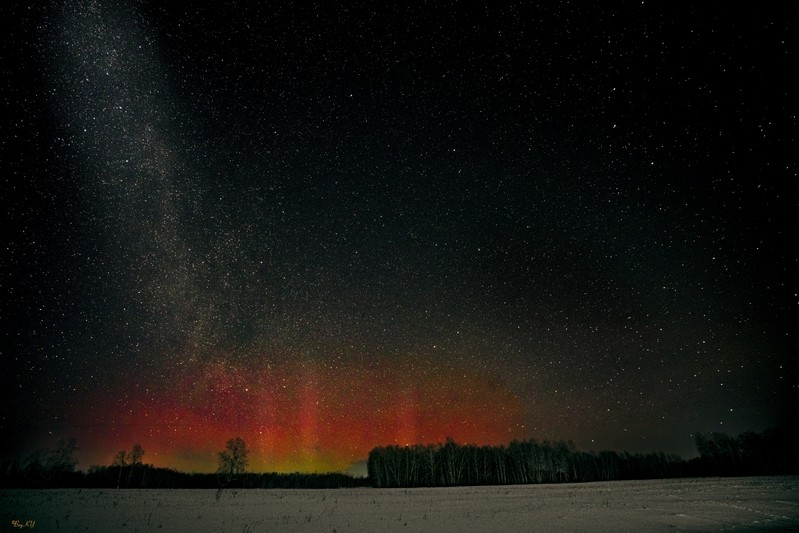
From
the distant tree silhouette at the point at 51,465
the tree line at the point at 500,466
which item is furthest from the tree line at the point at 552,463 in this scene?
the distant tree silhouette at the point at 51,465

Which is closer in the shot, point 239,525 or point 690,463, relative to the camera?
point 239,525

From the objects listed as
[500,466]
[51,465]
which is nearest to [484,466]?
[500,466]

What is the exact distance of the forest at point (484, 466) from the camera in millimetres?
84844

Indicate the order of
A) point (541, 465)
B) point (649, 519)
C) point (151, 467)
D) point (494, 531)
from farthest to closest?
point (151, 467) → point (541, 465) → point (649, 519) → point (494, 531)

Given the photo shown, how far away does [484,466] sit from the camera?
90062 mm

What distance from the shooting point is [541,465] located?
302ft

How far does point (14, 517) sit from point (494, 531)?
22.4 m

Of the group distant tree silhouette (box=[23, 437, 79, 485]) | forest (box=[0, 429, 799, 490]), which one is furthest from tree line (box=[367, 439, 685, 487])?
distant tree silhouette (box=[23, 437, 79, 485])

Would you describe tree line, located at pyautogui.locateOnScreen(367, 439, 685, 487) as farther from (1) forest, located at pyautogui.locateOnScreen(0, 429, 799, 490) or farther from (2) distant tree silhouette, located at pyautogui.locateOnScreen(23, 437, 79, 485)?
(2) distant tree silhouette, located at pyautogui.locateOnScreen(23, 437, 79, 485)

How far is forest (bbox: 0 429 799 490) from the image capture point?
278 ft

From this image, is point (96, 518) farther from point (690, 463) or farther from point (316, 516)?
point (690, 463)

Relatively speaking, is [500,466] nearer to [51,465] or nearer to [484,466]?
[484,466]

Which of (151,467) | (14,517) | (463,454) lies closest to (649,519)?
(14,517)

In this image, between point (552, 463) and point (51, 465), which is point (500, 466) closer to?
point (552, 463)
